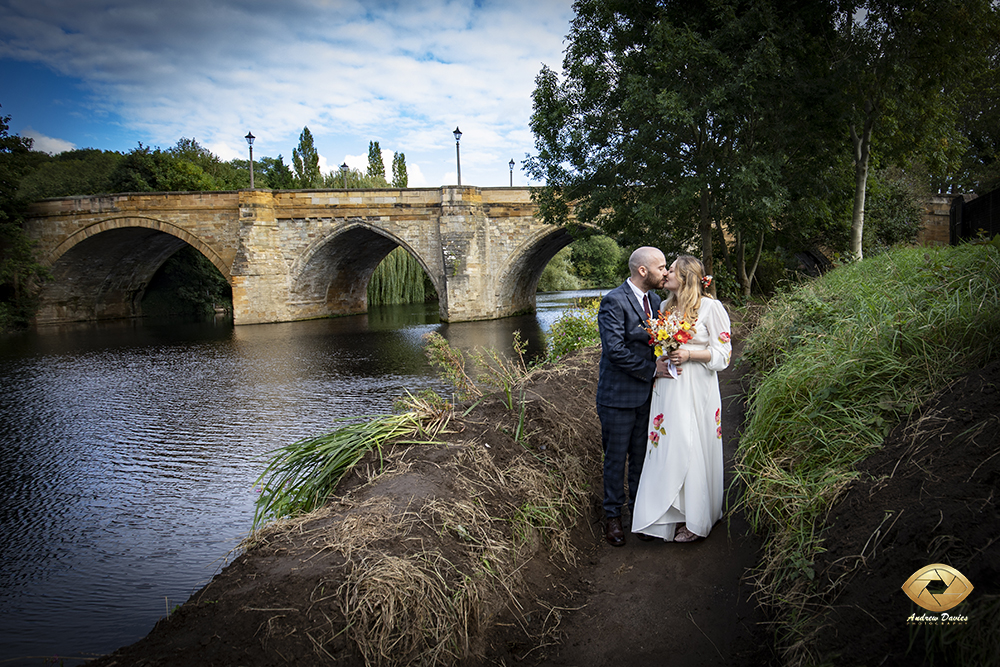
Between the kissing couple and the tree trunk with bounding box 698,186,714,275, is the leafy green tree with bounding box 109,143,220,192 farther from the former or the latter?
the kissing couple

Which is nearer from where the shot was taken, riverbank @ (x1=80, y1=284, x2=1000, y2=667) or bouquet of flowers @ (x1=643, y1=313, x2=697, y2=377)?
riverbank @ (x1=80, y1=284, x2=1000, y2=667)

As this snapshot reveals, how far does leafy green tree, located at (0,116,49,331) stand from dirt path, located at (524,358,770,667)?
99.2ft

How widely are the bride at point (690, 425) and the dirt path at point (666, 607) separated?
0.51 feet

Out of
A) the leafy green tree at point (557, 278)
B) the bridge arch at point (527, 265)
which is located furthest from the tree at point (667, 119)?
the leafy green tree at point (557, 278)

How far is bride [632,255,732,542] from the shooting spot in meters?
3.28

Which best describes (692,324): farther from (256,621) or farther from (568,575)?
(256,621)

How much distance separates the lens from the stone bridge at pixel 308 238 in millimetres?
24125

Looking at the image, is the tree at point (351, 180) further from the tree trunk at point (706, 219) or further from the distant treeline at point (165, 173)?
the tree trunk at point (706, 219)

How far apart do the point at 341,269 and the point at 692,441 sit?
2759 centimetres

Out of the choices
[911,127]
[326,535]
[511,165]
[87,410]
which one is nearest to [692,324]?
[326,535]

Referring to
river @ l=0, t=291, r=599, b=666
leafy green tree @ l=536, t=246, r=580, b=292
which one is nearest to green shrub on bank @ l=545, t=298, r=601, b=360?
river @ l=0, t=291, r=599, b=666

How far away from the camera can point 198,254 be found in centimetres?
3325

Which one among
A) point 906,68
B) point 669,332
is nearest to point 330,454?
point 669,332

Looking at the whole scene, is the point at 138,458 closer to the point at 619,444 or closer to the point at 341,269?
the point at 619,444
